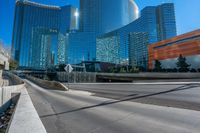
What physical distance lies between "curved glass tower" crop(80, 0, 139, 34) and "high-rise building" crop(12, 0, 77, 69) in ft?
105

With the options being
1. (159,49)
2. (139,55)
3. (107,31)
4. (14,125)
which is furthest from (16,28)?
(14,125)

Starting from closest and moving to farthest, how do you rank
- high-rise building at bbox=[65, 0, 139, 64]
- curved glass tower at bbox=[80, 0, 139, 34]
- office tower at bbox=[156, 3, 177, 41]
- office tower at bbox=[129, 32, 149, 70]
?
office tower at bbox=[129, 32, 149, 70] → office tower at bbox=[156, 3, 177, 41] → curved glass tower at bbox=[80, 0, 139, 34] → high-rise building at bbox=[65, 0, 139, 64]

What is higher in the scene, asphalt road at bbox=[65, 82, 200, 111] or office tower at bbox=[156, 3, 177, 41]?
office tower at bbox=[156, 3, 177, 41]

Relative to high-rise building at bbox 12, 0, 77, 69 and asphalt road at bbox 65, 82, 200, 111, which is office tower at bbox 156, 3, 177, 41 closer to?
high-rise building at bbox 12, 0, 77, 69

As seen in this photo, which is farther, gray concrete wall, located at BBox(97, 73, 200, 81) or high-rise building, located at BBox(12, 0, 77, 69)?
high-rise building, located at BBox(12, 0, 77, 69)

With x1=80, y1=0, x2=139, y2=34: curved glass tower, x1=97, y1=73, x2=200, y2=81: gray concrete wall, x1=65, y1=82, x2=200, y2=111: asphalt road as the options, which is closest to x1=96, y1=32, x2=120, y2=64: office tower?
x1=80, y1=0, x2=139, y2=34: curved glass tower

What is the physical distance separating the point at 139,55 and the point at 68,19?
94791mm

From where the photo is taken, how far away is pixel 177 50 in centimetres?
7512

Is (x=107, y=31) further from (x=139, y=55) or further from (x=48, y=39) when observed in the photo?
(x=48, y=39)

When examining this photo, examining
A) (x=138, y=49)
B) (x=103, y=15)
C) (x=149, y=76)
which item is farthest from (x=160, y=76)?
(x=103, y=15)

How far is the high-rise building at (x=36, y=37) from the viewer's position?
152 meters

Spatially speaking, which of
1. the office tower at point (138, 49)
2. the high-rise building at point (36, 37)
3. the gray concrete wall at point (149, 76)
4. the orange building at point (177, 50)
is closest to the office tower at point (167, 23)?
the office tower at point (138, 49)

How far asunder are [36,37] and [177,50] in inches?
5196

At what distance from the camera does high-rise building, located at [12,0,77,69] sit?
499 feet
